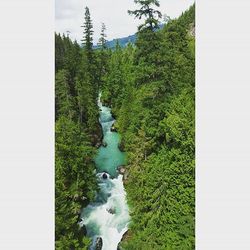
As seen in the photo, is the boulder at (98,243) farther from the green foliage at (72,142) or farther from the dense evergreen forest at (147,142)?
the dense evergreen forest at (147,142)

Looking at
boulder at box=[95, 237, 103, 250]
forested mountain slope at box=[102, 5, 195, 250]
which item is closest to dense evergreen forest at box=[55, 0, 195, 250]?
forested mountain slope at box=[102, 5, 195, 250]

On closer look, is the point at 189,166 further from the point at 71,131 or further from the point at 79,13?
the point at 79,13

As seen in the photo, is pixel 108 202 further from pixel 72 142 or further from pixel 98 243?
pixel 72 142

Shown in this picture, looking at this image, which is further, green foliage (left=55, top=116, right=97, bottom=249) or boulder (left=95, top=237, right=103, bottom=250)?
boulder (left=95, top=237, right=103, bottom=250)

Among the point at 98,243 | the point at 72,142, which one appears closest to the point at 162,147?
the point at 72,142

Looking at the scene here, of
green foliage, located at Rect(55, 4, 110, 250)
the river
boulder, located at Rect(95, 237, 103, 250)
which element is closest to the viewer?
green foliage, located at Rect(55, 4, 110, 250)

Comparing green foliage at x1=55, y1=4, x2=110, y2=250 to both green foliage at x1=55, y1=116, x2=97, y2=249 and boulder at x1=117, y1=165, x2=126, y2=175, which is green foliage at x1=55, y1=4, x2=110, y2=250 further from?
boulder at x1=117, y1=165, x2=126, y2=175

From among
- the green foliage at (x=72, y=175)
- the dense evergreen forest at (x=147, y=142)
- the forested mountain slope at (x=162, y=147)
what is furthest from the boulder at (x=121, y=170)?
the green foliage at (x=72, y=175)
